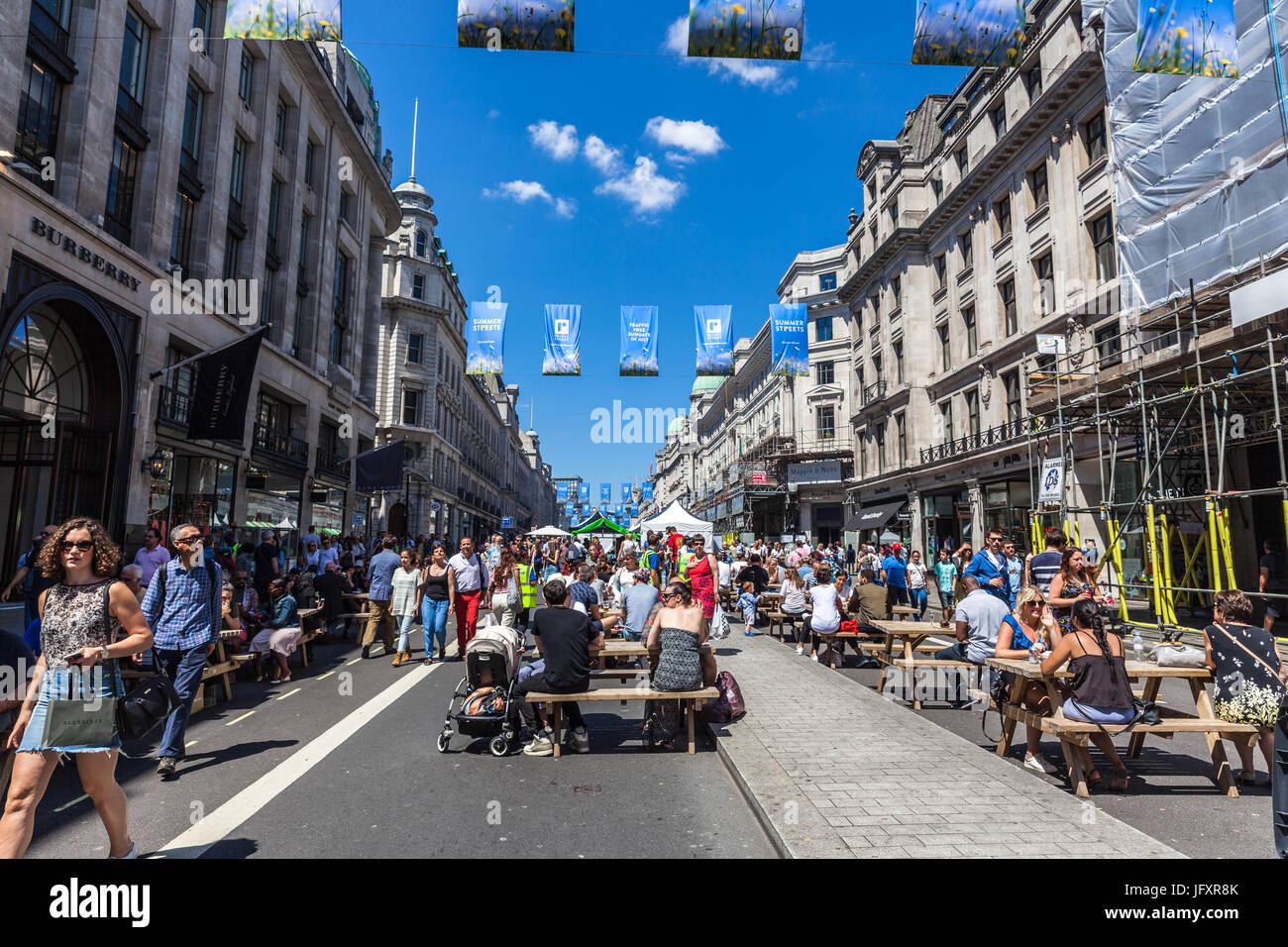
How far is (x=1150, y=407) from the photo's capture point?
48.6 feet

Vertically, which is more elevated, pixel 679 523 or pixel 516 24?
pixel 516 24

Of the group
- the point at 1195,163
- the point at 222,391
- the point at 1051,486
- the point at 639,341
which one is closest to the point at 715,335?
the point at 639,341

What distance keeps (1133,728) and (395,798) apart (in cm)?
554

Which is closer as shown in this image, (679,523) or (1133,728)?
(1133,728)

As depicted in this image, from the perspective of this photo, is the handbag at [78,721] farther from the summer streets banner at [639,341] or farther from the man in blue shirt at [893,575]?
the summer streets banner at [639,341]

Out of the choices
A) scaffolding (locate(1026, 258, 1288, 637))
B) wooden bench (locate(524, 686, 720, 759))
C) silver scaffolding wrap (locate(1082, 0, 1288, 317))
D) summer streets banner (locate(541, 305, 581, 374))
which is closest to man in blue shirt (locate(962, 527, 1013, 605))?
scaffolding (locate(1026, 258, 1288, 637))

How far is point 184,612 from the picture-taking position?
238 inches

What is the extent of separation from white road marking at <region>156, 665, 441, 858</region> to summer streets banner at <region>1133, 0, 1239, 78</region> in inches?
530

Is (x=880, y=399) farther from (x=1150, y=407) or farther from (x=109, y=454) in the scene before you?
(x=109, y=454)

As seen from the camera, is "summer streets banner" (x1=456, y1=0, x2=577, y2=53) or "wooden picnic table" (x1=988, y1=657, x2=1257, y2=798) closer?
"wooden picnic table" (x1=988, y1=657, x2=1257, y2=798)

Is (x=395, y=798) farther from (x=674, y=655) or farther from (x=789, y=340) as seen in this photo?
(x=789, y=340)

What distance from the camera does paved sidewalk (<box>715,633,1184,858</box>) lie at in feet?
12.8

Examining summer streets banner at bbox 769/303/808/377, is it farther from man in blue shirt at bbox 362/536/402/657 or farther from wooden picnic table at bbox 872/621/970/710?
man in blue shirt at bbox 362/536/402/657
